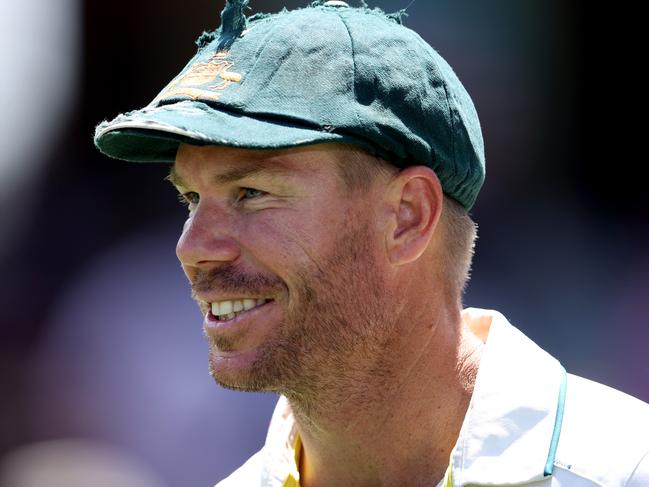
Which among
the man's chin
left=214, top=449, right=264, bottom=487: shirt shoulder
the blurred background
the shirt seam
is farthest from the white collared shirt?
the blurred background

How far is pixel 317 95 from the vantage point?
6.95ft

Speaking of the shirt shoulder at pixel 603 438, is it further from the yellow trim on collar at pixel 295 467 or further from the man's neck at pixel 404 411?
the yellow trim on collar at pixel 295 467

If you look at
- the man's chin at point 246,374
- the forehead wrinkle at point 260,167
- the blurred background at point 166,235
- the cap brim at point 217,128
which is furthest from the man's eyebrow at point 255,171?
the blurred background at point 166,235

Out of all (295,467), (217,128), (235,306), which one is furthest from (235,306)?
(295,467)

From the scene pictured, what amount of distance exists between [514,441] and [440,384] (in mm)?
290

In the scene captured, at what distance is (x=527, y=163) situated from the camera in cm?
464

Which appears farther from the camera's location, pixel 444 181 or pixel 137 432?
pixel 137 432

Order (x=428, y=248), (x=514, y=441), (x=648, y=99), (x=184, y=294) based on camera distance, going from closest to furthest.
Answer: (x=514, y=441)
(x=428, y=248)
(x=648, y=99)
(x=184, y=294)

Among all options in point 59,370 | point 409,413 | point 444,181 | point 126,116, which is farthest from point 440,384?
point 59,370

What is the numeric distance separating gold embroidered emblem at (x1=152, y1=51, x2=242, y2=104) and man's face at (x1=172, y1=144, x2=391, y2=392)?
5.4 inches

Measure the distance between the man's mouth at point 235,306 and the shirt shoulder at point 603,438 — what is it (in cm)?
72

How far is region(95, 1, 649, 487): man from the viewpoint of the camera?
2086mm

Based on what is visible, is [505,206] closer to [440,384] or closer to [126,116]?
[440,384]

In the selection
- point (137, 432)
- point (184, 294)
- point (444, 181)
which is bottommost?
point (137, 432)
